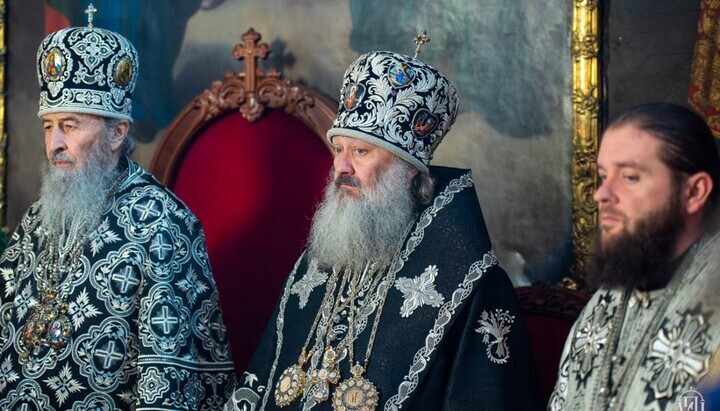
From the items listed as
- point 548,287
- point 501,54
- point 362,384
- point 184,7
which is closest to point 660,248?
point 362,384

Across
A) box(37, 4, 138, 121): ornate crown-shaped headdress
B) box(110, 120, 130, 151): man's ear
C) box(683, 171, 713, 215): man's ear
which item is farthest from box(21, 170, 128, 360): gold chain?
box(683, 171, 713, 215): man's ear

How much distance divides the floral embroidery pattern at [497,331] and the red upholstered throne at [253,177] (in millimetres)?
1455

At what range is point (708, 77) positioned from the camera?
431cm

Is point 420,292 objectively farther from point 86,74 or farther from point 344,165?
point 86,74

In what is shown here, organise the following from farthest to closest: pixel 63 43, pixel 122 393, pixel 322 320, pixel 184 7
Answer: pixel 184 7 → pixel 63 43 → pixel 122 393 → pixel 322 320

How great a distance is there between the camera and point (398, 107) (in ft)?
13.8

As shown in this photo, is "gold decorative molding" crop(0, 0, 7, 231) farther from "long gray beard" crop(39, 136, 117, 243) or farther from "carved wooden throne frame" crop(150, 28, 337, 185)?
"long gray beard" crop(39, 136, 117, 243)

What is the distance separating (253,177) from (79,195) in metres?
0.95

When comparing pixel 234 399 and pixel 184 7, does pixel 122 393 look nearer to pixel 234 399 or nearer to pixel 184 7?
pixel 234 399

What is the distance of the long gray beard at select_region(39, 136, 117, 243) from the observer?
→ 4.70m

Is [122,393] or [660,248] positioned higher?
[660,248]

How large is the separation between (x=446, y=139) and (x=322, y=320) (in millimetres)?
1324

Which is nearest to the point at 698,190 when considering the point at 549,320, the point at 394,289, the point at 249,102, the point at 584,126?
the point at 394,289

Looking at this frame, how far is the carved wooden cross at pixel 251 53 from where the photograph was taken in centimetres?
543
